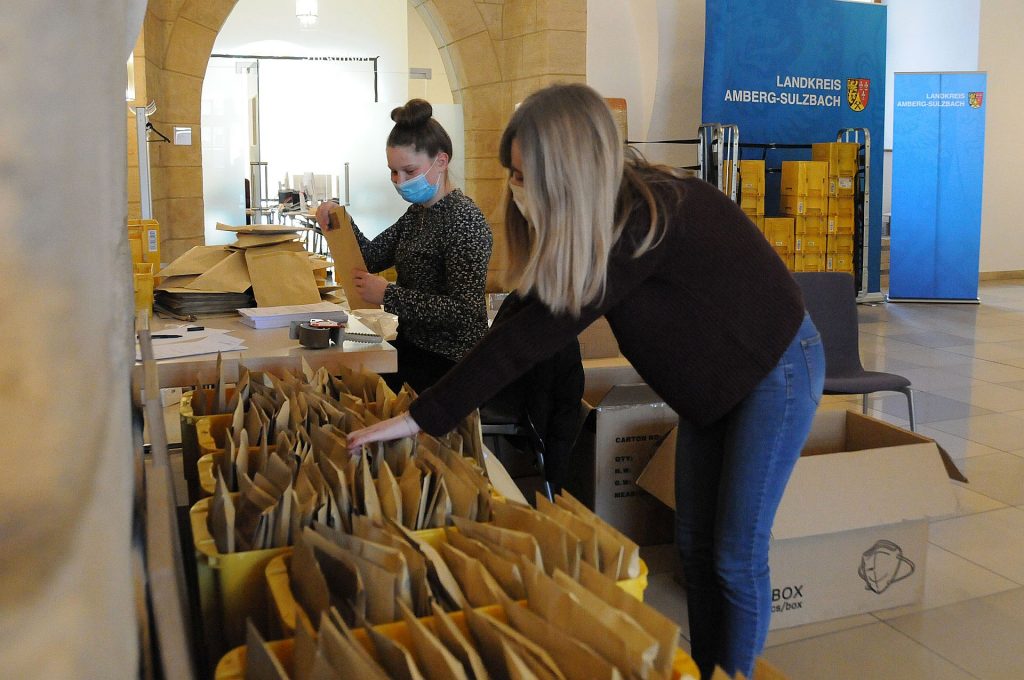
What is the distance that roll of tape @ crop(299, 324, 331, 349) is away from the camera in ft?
8.32

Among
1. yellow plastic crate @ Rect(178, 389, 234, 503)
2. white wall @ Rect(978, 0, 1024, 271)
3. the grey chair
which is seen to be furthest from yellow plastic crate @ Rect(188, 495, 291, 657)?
white wall @ Rect(978, 0, 1024, 271)

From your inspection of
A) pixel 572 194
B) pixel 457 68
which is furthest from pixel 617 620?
pixel 457 68

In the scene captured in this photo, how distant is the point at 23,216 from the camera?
1.00ft

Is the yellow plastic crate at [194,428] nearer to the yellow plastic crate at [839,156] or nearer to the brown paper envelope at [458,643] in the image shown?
the brown paper envelope at [458,643]

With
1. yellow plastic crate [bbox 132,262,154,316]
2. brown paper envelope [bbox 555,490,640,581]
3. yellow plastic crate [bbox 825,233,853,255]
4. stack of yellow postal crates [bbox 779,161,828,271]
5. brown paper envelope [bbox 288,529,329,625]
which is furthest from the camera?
yellow plastic crate [bbox 825,233,853,255]

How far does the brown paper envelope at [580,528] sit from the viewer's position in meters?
0.97

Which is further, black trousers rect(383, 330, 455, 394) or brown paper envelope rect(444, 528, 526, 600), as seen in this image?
black trousers rect(383, 330, 455, 394)

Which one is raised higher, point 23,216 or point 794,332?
point 23,216

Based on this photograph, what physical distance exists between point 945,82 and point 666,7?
311cm

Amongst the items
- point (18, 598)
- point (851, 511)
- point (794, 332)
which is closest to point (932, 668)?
point (851, 511)

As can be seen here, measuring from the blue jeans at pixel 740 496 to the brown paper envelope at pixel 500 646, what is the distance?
3.47 feet

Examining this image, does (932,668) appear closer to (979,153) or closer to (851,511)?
(851,511)

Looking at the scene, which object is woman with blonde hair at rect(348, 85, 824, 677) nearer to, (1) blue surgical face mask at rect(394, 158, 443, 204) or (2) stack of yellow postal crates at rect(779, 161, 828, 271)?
(1) blue surgical face mask at rect(394, 158, 443, 204)

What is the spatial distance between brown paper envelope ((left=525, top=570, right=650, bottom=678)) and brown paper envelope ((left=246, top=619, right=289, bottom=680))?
235mm
